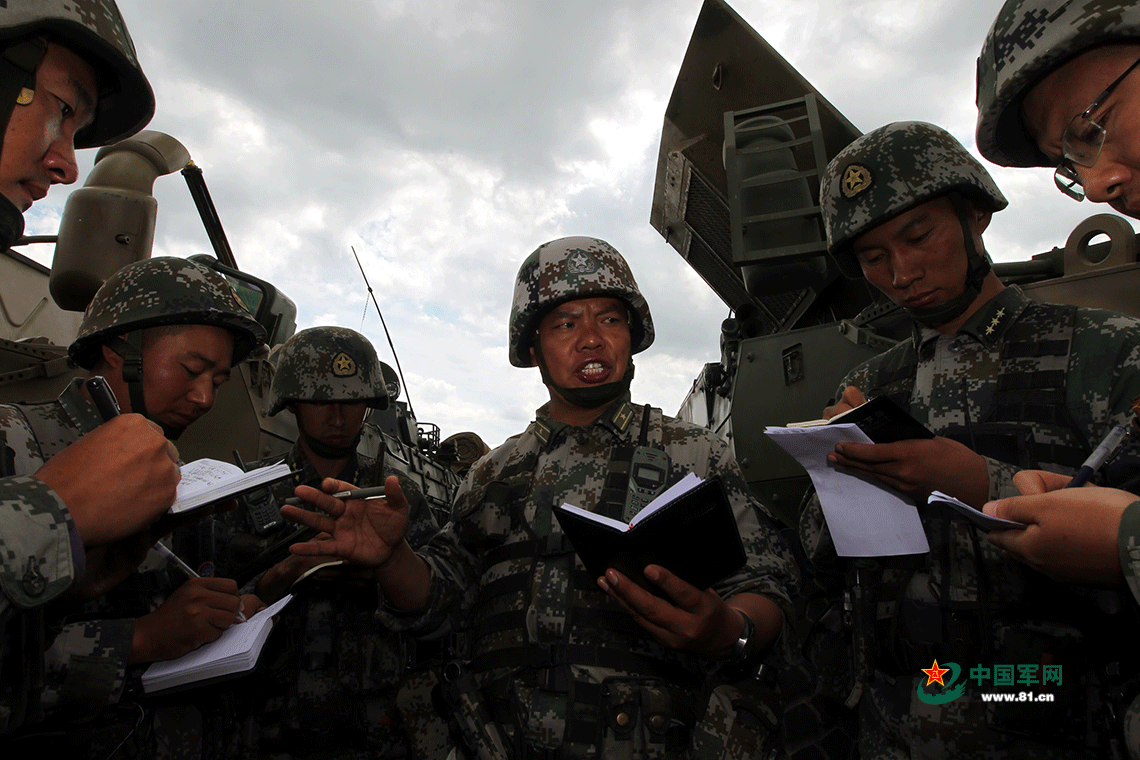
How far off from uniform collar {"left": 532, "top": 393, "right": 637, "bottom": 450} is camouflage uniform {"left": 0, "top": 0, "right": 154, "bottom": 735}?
172 cm

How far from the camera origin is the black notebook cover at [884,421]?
1.89m

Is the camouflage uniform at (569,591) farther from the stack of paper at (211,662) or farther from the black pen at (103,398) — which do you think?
the black pen at (103,398)

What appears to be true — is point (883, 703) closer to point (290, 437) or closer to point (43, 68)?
point (43, 68)

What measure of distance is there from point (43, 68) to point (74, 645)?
5.70 ft

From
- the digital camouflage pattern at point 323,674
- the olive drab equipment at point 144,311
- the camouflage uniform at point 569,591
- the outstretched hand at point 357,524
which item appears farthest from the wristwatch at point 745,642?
the olive drab equipment at point 144,311

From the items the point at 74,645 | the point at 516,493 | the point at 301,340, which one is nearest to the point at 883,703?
the point at 516,493

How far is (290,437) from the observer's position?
6.91 meters

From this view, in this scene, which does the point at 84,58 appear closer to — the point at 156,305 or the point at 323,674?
the point at 156,305

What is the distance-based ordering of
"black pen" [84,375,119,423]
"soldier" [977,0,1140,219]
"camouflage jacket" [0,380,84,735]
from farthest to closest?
"black pen" [84,375,119,423] < "soldier" [977,0,1140,219] < "camouflage jacket" [0,380,84,735]

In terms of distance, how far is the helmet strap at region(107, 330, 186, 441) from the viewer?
2912 mm

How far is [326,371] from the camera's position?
15.5ft

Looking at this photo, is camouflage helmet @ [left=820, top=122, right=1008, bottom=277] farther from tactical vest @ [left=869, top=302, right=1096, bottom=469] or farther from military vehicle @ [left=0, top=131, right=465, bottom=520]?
military vehicle @ [left=0, top=131, right=465, bottom=520]

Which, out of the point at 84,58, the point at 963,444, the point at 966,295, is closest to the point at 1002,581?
the point at 963,444

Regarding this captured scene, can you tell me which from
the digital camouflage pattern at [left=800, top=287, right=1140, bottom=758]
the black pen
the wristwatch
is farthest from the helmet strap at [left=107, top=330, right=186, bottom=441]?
the digital camouflage pattern at [left=800, top=287, right=1140, bottom=758]
